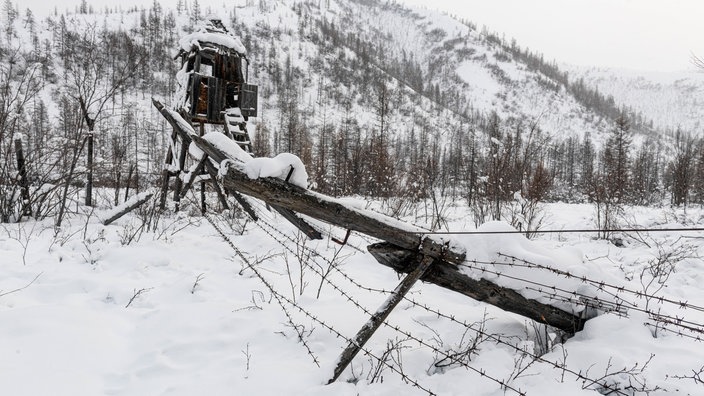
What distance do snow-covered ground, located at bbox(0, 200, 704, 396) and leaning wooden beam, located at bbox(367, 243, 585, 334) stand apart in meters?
0.12

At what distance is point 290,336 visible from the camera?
3.31 m

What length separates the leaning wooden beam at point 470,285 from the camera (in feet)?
8.96

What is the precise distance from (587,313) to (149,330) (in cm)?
394

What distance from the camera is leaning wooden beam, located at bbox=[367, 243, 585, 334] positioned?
273cm

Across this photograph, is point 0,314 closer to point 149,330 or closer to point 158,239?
point 149,330

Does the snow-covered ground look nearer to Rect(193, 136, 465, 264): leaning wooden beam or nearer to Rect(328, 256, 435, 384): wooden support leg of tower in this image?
Rect(328, 256, 435, 384): wooden support leg of tower

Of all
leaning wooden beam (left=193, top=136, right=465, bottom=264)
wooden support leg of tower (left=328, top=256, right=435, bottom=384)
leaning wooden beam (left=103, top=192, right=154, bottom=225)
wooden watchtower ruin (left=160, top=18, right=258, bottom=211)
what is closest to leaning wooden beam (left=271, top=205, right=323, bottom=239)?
leaning wooden beam (left=193, top=136, right=465, bottom=264)

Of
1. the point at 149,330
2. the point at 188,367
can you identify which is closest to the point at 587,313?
the point at 188,367

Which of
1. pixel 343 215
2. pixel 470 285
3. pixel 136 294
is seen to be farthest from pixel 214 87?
pixel 470 285

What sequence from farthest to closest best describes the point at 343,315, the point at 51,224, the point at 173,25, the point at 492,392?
the point at 173,25
the point at 51,224
the point at 343,315
the point at 492,392

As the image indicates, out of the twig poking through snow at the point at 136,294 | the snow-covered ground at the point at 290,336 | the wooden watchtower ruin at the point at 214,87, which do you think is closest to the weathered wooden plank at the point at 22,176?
the wooden watchtower ruin at the point at 214,87

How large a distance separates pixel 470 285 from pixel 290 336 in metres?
1.71

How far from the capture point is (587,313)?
2.97 m

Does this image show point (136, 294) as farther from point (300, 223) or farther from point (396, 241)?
point (396, 241)
